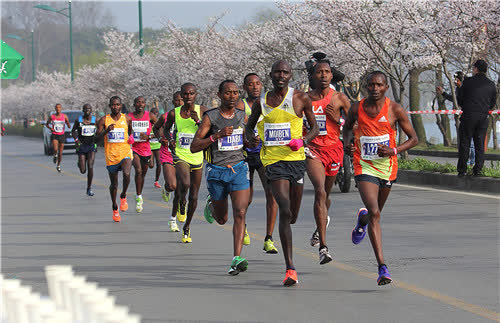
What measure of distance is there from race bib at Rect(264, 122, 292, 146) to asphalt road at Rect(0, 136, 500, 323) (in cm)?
114

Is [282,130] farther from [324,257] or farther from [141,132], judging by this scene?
[141,132]

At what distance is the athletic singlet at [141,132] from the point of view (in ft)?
47.4

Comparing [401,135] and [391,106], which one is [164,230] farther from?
[401,135]

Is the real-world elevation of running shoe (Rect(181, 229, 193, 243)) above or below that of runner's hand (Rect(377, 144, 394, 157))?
below

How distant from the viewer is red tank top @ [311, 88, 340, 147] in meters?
9.20

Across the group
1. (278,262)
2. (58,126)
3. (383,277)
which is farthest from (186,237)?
(58,126)

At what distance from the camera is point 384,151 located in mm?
7559

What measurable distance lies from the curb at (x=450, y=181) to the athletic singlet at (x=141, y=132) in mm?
5352

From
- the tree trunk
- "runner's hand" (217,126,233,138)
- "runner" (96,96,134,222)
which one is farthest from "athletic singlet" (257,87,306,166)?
the tree trunk

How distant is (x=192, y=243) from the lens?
10156 mm

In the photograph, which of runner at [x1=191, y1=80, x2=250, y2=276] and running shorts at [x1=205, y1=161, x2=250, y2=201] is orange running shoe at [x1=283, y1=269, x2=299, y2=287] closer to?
runner at [x1=191, y1=80, x2=250, y2=276]

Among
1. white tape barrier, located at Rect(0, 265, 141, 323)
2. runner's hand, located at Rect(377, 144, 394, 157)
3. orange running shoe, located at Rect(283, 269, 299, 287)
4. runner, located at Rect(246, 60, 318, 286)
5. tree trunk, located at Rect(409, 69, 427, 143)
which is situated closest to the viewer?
white tape barrier, located at Rect(0, 265, 141, 323)

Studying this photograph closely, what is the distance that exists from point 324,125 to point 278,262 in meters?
1.53

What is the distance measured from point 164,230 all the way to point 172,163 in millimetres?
1128
